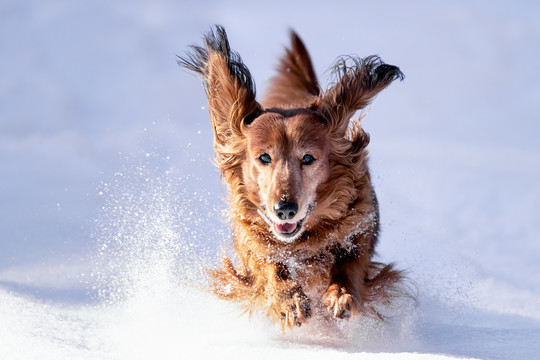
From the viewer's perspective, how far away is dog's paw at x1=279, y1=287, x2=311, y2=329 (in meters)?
2.98

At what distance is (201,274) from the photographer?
3799mm

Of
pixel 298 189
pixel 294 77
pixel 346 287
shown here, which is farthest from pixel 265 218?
pixel 294 77

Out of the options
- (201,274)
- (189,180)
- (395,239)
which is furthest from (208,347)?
(395,239)

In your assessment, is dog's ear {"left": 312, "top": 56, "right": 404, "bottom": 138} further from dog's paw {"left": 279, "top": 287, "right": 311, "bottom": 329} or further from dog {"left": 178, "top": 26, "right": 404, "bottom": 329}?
dog's paw {"left": 279, "top": 287, "right": 311, "bottom": 329}

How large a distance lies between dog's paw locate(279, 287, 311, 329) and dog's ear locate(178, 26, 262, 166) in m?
0.83

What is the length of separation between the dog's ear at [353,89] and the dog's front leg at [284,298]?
812 mm

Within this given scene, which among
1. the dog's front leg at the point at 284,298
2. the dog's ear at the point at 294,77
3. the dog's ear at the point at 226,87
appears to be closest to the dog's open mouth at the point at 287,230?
the dog's front leg at the point at 284,298

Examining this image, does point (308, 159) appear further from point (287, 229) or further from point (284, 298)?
point (284, 298)

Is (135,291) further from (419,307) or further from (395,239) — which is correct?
(395,239)

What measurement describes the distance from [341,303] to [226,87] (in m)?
1.31

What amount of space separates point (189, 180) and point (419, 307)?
195 centimetres

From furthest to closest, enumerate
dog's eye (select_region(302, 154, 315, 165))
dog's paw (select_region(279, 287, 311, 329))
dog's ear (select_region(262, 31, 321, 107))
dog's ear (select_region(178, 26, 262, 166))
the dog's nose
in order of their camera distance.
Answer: dog's ear (select_region(262, 31, 321, 107)) → dog's ear (select_region(178, 26, 262, 166)) → dog's eye (select_region(302, 154, 315, 165)) → dog's paw (select_region(279, 287, 311, 329)) → the dog's nose

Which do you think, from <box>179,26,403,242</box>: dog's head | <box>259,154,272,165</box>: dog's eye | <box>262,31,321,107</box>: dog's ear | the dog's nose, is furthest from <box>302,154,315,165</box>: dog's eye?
<box>262,31,321,107</box>: dog's ear

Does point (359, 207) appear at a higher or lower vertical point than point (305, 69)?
lower
